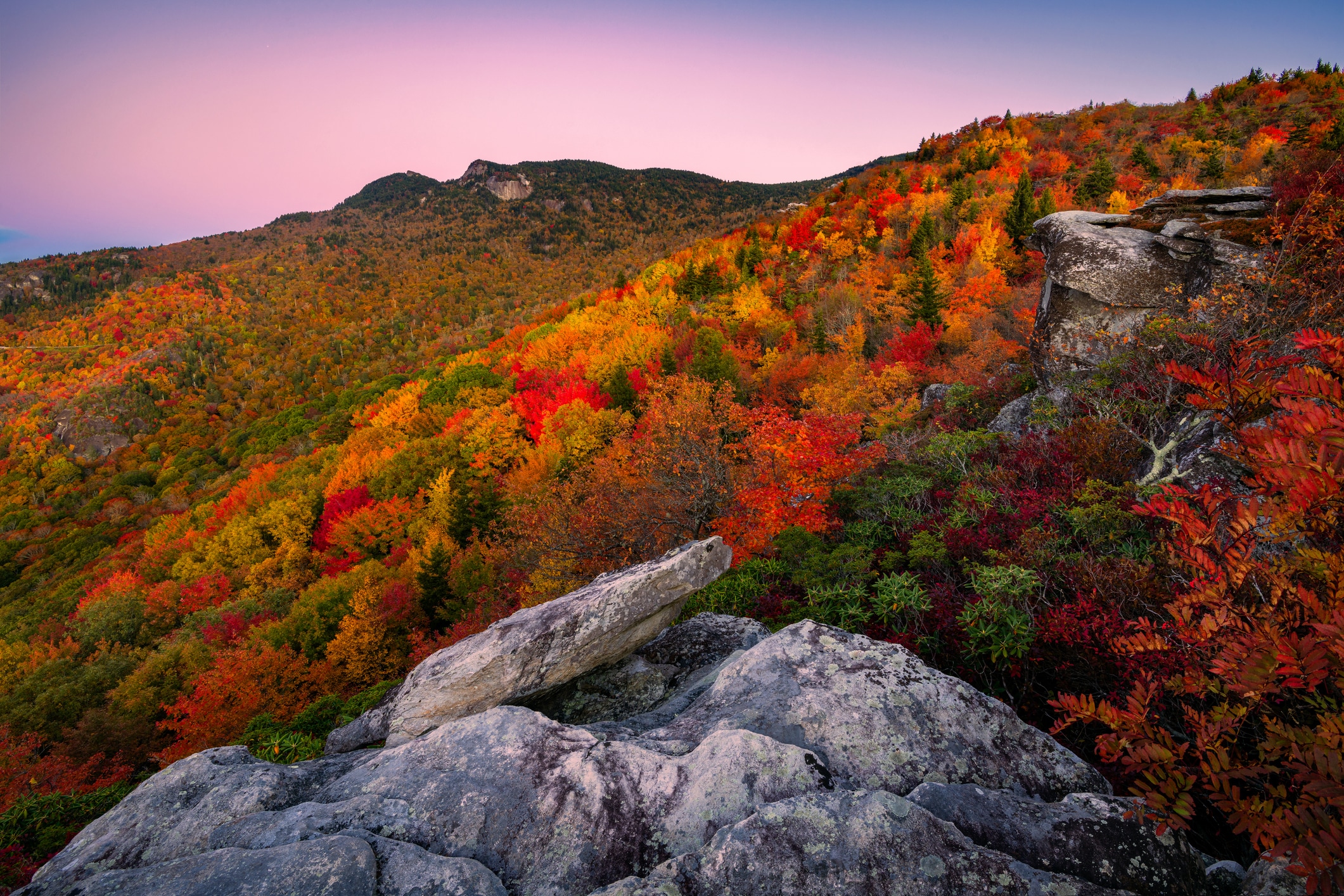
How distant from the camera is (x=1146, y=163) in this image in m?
42.1

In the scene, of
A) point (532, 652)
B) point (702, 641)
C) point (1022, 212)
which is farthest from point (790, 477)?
point (1022, 212)

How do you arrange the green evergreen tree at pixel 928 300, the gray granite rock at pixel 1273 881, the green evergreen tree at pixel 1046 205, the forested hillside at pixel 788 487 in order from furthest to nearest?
the green evergreen tree at pixel 1046 205
the green evergreen tree at pixel 928 300
the forested hillside at pixel 788 487
the gray granite rock at pixel 1273 881

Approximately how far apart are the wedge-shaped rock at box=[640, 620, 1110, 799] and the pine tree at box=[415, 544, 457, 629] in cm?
2631

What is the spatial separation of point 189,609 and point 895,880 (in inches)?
2298

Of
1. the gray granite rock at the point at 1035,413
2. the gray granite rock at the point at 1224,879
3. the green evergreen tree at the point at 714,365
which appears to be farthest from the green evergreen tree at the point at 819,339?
the gray granite rock at the point at 1224,879

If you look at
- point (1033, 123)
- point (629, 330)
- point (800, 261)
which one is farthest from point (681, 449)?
point (1033, 123)

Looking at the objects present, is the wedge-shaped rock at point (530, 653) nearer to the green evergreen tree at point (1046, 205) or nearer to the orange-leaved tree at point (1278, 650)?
the orange-leaved tree at point (1278, 650)

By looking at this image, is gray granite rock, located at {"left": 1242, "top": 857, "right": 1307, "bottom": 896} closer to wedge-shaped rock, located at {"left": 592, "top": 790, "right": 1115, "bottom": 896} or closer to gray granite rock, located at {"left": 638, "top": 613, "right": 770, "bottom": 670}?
Answer: wedge-shaped rock, located at {"left": 592, "top": 790, "right": 1115, "bottom": 896}

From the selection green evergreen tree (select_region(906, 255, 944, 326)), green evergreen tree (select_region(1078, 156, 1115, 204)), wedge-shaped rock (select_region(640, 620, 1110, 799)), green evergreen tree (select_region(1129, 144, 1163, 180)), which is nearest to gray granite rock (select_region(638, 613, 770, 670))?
wedge-shaped rock (select_region(640, 620, 1110, 799))

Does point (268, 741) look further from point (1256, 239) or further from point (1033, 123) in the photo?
point (1033, 123)

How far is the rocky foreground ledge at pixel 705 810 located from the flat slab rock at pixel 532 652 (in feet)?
1.65

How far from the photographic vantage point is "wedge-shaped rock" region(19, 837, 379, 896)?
3.46 m

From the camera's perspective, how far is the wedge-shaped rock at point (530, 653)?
287 inches

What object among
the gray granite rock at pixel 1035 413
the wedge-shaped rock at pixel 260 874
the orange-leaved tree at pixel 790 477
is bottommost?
the orange-leaved tree at pixel 790 477
